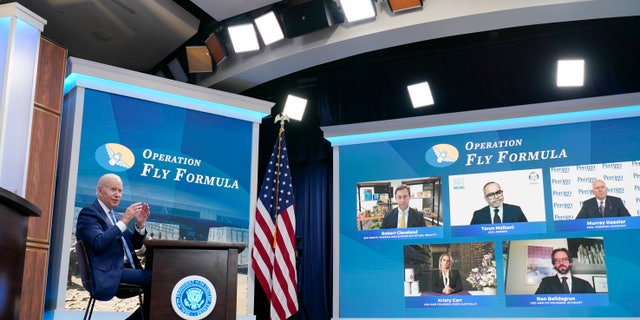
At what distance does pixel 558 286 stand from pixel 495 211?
30.9 inches

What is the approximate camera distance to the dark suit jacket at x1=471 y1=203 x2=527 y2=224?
5.53m

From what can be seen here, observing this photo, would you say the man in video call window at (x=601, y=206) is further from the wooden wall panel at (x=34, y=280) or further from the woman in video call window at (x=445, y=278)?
the wooden wall panel at (x=34, y=280)

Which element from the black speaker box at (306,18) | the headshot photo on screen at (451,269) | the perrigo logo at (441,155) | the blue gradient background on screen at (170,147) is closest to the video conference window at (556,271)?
the headshot photo on screen at (451,269)

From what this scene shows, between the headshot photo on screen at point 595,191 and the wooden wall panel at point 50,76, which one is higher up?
the wooden wall panel at point 50,76

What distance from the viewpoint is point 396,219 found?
234 inches

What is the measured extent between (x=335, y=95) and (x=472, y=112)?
4.91 ft

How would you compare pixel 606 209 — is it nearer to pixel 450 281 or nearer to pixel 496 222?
pixel 496 222

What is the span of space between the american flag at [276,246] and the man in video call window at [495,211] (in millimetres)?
1648

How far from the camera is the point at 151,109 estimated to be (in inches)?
217

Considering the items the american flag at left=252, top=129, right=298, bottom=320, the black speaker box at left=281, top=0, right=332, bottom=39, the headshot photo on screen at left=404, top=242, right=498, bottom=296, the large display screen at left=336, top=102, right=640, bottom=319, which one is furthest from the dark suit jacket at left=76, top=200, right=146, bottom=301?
the headshot photo on screen at left=404, top=242, right=498, bottom=296

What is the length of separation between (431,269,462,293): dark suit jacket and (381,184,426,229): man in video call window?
47cm

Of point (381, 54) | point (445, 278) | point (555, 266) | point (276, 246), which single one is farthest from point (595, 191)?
point (276, 246)

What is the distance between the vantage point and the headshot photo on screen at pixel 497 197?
5.51 metres

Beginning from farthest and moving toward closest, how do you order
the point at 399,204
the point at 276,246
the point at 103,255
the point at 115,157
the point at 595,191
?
the point at 399,204, the point at 276,246, the point at 595,191, the point at 115,157, the point at 103,255
